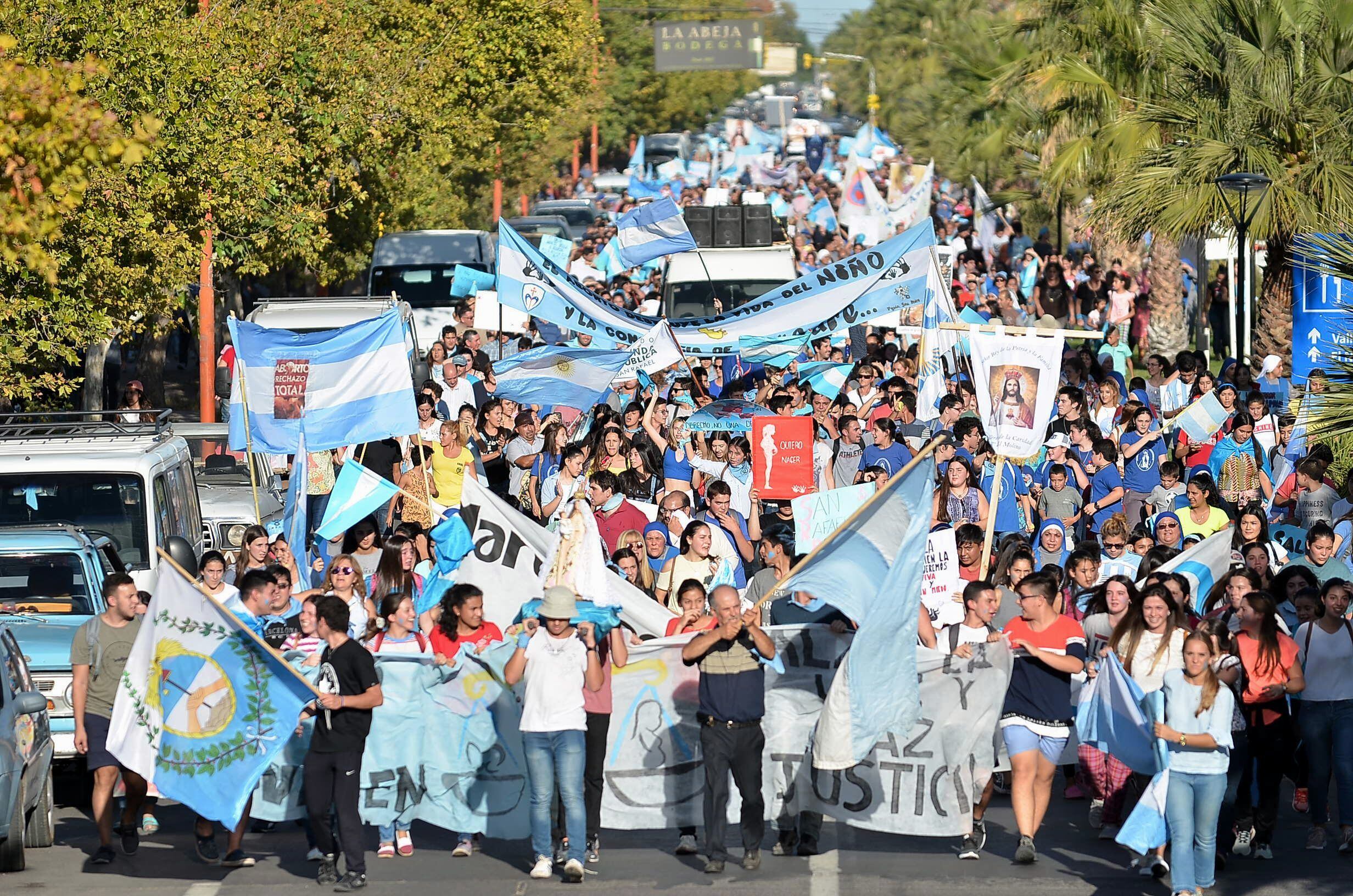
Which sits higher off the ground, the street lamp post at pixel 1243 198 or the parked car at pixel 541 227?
the parked car at pixel 541 227

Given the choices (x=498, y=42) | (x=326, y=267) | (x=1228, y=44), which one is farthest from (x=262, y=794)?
(x=498, y=42)

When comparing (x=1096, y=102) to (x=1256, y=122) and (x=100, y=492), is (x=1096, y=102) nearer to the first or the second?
(x=1256, y=122)

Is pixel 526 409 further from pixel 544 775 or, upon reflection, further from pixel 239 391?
pixel 544 775

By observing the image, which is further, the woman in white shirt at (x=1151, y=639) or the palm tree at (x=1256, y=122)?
the palm tree at (x=1256, y=122)

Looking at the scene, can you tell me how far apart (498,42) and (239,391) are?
832 inches

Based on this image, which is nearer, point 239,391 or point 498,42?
point 239,391

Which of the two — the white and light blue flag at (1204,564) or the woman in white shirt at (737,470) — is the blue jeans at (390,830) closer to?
the white and light blue flag at (1204,564)

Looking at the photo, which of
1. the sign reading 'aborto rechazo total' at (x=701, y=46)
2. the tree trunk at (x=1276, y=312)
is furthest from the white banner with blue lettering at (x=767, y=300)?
the sign reading 'aborto rechazo total' at (x=701, y=46)

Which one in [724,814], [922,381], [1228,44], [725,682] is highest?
[1228,44]

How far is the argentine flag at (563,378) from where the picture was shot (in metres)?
17.5

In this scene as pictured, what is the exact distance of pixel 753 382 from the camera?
20.3 meters

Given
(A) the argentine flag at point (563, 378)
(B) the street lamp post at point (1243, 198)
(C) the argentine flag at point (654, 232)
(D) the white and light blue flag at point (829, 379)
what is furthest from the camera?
(C) the argentine flag at point (654, 232)

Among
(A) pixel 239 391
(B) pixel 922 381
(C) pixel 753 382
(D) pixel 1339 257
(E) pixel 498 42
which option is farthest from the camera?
(E) pixel 498 42

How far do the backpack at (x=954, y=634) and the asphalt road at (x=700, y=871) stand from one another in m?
1.04
